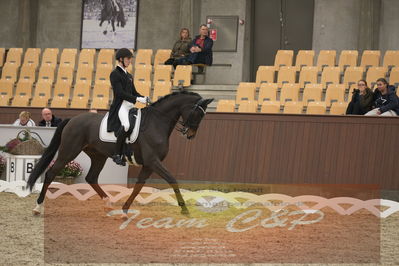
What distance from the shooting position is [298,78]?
1656 centimetres

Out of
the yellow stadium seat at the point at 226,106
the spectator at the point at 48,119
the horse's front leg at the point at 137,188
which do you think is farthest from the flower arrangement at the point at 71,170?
the horse's front leg at the point at 137,188

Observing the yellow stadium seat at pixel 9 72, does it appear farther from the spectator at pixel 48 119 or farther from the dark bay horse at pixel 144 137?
the dark bay horse at pixel 144 137

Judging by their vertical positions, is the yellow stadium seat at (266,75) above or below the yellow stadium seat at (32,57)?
below

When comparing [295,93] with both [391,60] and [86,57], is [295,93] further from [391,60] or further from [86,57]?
[86,57]

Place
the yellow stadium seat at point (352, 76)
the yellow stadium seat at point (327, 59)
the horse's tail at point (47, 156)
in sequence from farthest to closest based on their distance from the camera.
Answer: the yellow stadium seat at point (327, 59)
the yellow stadium seat at point (352, 76)
the horse's tail at point (47, 156)

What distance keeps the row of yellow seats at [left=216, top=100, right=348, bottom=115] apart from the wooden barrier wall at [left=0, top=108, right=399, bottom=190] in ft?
5.43

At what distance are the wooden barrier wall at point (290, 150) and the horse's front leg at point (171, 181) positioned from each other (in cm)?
341

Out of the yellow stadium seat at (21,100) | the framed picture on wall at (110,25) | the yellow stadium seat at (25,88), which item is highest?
the framed picture on wall at (110,25)

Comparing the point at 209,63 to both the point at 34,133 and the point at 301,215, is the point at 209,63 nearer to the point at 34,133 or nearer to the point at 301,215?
the point at 34,133

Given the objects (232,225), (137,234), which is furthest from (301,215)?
(137,234)

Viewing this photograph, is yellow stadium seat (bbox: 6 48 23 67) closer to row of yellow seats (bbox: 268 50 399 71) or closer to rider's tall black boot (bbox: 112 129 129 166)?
row of yellow seats (bbox: 268 50 399 71)

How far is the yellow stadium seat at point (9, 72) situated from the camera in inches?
685

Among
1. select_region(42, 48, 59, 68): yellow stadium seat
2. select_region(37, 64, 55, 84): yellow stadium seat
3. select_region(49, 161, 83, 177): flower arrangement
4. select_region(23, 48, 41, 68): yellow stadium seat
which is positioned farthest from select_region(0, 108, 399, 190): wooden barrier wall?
select_region(23, 48, 41, 68): yellow stadium seat

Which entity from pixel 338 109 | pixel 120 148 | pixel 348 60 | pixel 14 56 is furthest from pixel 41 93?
pixel 120 148
